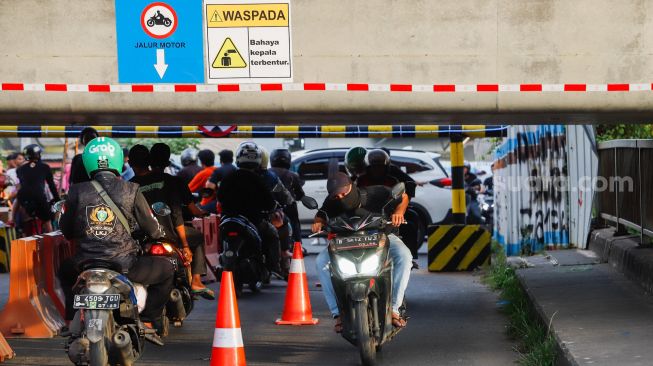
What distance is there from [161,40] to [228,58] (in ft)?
1.93

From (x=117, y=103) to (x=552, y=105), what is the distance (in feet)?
12.1

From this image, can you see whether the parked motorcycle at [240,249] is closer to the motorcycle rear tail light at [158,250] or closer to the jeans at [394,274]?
the motorcycle rear tail light at [158,250]

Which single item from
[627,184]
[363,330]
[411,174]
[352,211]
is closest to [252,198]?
[627,184]

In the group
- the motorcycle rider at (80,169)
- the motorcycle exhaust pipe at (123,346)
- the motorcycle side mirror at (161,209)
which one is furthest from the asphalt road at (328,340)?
the motorcycle rider at (80,169)

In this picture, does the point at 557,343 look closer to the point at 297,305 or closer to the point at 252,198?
the point at 297,305

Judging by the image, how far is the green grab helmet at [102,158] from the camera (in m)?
7.66

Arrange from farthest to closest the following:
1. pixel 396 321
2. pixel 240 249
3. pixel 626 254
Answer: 1. pixel 240 249
2. pixel 626 254
3. pixel 396 321

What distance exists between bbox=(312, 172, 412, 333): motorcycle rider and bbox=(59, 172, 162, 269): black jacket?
1628mm

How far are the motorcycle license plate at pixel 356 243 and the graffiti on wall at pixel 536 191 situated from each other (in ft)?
23.6

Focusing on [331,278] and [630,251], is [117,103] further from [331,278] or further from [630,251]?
[630,251]

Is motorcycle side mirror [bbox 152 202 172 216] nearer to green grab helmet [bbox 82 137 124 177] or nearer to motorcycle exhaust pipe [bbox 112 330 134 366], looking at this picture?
green grab helmet [bbox 82 137 124 177]

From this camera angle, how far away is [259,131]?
16938 millimetres

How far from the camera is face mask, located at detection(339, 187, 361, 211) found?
8.70m

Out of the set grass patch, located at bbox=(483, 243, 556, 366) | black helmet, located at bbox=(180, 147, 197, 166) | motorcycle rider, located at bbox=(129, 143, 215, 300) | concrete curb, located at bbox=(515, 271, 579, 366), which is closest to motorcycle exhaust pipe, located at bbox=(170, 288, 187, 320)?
motorcycle rider, located at bbox=(129, 143, 215, 300)
